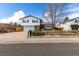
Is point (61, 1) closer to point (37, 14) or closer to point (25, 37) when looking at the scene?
point (37, 14)

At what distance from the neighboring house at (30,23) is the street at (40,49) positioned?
1.22 feet

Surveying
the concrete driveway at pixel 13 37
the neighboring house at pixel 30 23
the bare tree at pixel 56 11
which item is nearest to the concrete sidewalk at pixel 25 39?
the concrete driveway at pixel 13 37

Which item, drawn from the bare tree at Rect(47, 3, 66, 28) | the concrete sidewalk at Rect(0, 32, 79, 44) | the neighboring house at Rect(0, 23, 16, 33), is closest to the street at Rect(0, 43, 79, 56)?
the concrete sidewalk at Rect(0, 32, 79, 44)

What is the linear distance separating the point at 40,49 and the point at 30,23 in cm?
65

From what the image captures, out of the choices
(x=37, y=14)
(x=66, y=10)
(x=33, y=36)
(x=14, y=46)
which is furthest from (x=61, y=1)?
(x=14, y=46)

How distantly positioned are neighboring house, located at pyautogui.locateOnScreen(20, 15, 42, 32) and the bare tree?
33 centimetres

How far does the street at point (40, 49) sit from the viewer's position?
5.75 m

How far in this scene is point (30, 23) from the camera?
231 inches

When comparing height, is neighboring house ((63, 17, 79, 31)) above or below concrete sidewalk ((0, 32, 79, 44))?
above

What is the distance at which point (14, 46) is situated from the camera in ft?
19.1

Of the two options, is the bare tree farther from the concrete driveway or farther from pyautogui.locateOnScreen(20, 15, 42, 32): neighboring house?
the concrete driveway

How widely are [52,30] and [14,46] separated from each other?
96 cm

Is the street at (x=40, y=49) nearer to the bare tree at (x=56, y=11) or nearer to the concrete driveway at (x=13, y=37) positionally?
the concrete driveway at (x=13, y=37)

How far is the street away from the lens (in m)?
5.75
